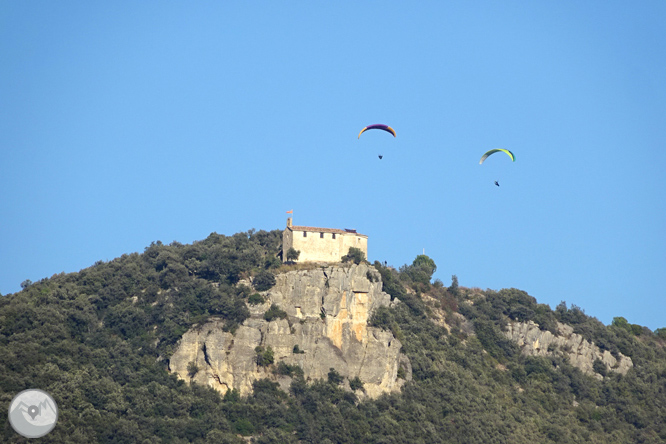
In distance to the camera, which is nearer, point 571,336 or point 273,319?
point 273,319

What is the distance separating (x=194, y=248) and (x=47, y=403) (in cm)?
2376

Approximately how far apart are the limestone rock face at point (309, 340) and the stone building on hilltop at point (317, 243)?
2514 millimetres

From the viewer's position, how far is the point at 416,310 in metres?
106

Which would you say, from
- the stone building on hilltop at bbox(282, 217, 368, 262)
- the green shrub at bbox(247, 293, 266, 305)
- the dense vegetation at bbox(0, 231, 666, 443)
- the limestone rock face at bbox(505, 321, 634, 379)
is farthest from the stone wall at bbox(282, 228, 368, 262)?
the limestone rock face at bbox(505, 321, 634, 379)

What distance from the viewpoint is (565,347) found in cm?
11269

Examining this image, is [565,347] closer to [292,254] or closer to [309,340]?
[309,340]

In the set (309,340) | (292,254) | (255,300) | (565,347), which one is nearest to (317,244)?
(292,254)

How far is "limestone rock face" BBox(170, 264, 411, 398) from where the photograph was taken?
299 feet

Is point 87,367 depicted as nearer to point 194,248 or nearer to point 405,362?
point 194,248

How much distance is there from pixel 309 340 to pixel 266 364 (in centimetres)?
419

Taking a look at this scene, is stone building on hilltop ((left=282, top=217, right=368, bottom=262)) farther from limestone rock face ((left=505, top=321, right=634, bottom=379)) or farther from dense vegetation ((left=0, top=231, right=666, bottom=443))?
limestone rock face ((left=505, top=321, right=634, bottom=379))

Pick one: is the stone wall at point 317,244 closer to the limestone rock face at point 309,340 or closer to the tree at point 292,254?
the tree at point 292,254

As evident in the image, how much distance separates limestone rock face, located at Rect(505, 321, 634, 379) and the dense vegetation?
1.21 metres

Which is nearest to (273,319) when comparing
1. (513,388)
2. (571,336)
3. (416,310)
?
(416,310)
